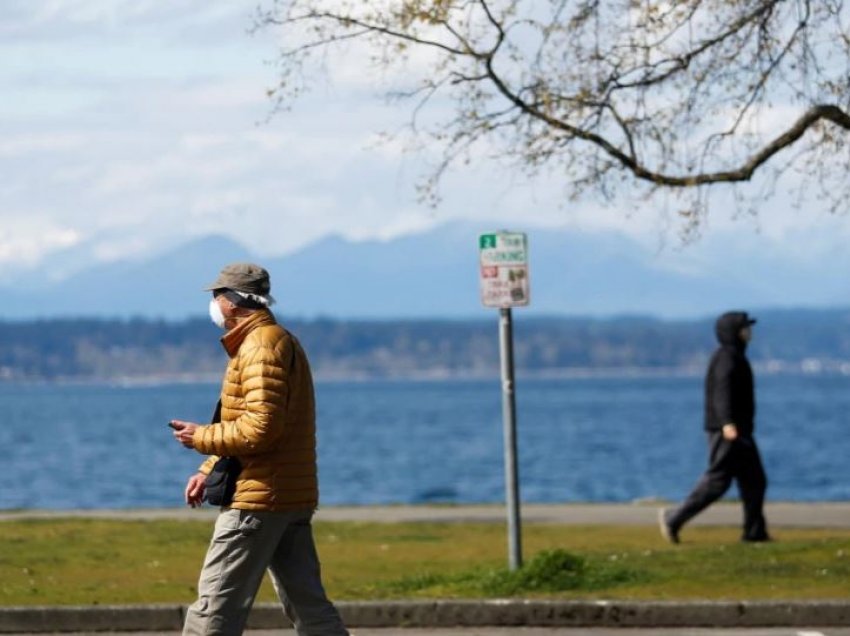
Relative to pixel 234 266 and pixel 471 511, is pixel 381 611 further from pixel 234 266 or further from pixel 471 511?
pixel 471 511

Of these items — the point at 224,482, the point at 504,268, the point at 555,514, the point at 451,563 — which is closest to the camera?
the point at 224,482

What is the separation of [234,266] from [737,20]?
6644mm

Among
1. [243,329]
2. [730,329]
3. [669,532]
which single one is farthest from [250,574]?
[669,532]

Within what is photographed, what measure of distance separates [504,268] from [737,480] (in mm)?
3642

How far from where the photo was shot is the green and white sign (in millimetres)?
13703

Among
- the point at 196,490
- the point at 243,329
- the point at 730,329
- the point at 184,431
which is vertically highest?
the point at 243,329

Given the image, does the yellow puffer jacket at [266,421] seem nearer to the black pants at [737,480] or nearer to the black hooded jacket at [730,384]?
the black hooded jacket at [730,384]

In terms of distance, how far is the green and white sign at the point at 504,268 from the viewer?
13.7 metres

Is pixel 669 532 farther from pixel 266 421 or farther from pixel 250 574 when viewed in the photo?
pixel 266 421

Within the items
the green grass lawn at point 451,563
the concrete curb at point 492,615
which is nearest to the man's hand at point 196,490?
the concrete curb at point 492,615

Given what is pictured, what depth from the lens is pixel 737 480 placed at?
650 inches

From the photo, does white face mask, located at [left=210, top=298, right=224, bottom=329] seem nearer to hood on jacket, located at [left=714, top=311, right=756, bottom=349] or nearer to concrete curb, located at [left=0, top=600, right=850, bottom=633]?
concrete curb, located at [left=0, top=600, right=850, bottom=633]

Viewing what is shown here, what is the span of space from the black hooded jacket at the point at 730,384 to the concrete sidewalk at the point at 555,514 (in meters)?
2.44

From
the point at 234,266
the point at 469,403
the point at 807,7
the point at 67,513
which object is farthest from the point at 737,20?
the point at 469,403
